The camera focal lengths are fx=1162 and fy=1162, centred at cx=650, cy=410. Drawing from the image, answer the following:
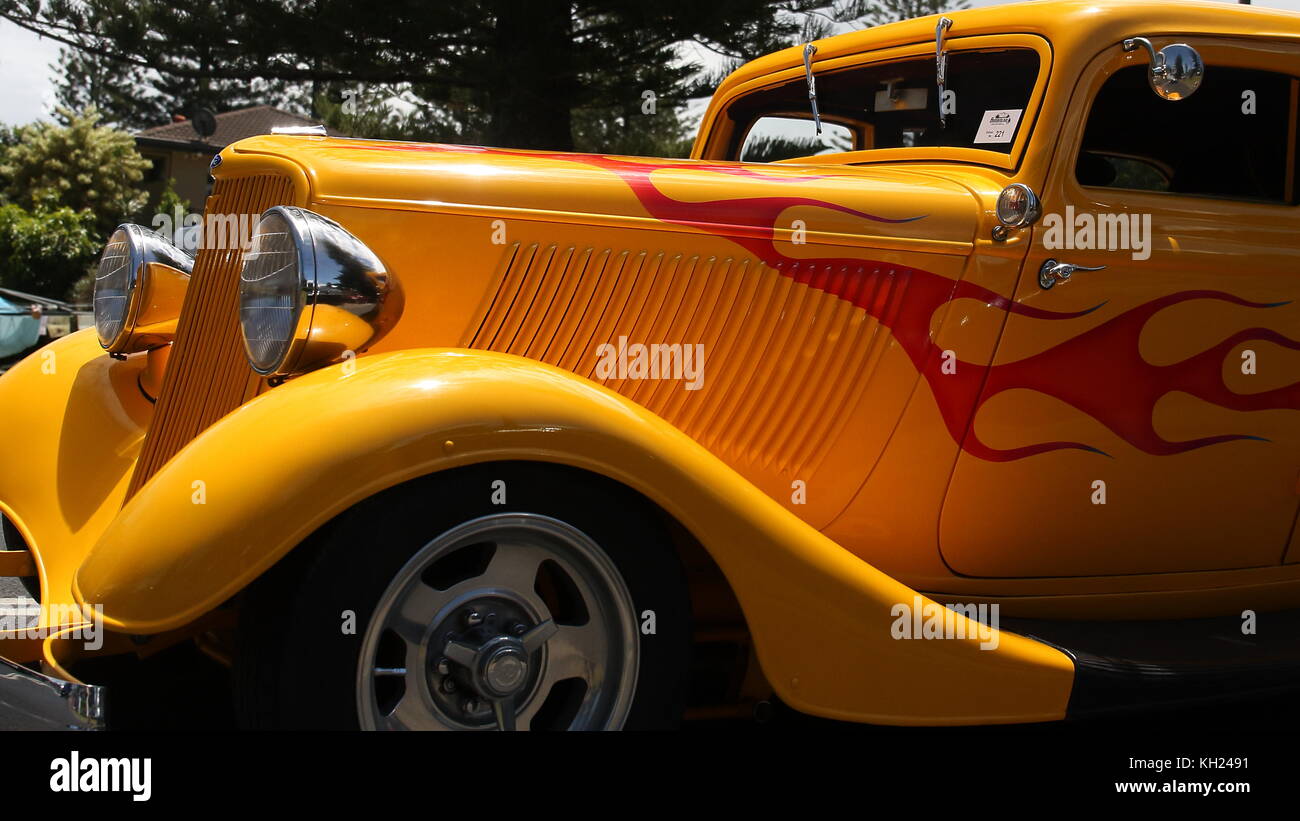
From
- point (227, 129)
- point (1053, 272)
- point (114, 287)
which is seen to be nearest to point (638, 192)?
point (1053, 272)

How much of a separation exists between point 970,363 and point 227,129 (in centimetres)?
3291

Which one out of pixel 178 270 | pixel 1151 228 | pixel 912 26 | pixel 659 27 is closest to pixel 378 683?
pixel 178 270

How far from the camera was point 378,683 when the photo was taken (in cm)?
219

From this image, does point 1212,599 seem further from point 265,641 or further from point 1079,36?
point 265,641

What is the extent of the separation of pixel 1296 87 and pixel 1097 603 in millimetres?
1499

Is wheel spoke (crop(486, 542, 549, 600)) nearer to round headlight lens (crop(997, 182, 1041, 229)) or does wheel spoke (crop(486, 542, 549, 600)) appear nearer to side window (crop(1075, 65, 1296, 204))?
round headlight lens (crop(997, 182, 1041, 229))

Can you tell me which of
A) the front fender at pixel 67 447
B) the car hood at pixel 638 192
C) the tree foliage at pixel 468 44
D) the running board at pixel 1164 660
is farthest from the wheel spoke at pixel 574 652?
the tree foliage at pixel 468 44

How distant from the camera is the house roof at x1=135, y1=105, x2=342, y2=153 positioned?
1201 inches

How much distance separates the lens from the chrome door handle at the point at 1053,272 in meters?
2.80

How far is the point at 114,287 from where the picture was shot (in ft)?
10.9

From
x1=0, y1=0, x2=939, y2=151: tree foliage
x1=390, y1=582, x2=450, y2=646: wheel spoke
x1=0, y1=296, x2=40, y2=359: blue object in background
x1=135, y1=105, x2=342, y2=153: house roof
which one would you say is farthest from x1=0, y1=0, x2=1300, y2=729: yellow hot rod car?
x1=135, y1=105, x2=342, y2=153: house roof

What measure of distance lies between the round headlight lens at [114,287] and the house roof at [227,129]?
2724cm

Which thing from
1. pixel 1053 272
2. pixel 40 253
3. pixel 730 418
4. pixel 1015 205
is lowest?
pixel 730 418

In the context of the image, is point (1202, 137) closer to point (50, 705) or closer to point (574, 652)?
point (574, 652)
